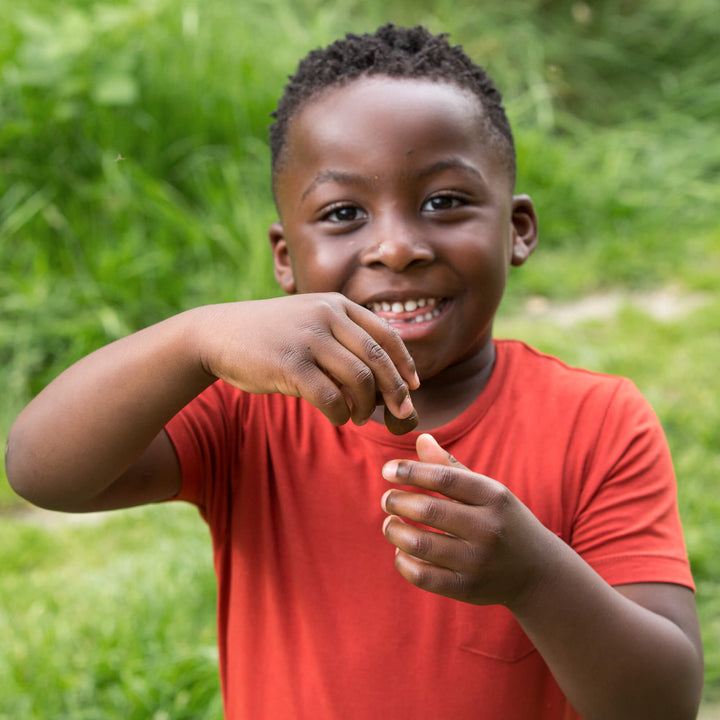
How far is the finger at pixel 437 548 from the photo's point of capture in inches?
48.2

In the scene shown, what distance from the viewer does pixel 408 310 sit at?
1.58 m

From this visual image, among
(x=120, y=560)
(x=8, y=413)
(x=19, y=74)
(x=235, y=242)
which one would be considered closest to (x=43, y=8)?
(x=19, y=74)

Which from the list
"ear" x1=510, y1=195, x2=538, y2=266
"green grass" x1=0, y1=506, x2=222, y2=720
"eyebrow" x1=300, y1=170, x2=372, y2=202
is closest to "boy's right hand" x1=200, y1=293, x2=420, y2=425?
"eyebrow" x1=300, y1=170, x2=372, y2=202

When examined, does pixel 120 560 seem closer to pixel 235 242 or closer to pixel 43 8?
pixel 235 242

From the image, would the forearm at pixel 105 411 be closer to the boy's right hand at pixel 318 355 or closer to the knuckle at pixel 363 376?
the boy's right hand at pixel 318 355

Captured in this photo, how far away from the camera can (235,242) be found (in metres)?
3.76

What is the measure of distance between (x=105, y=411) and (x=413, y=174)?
2.08 feet

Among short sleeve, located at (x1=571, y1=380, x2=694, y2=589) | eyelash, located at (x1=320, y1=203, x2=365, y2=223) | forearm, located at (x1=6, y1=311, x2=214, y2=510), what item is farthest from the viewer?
eyelash, located at (x1=320, y1=203, x2=365, y2=223)

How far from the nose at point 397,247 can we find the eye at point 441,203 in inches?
2.1

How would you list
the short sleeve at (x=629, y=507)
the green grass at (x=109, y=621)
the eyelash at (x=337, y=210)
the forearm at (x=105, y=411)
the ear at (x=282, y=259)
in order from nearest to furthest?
1. the forearm at (x=105, y=411)
2. the short sleeve at (x=629, y=507)
3. the eyelash at (x=337, y=210)
4. the ear at (x=282, y=259)
5. the green grass at (x=109, y=621)

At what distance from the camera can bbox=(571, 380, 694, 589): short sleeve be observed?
1.49 meters

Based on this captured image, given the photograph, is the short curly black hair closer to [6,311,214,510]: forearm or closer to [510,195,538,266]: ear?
[510,195,538,266]: ear

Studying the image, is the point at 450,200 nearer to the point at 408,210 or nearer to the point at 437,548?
the point at 408,210

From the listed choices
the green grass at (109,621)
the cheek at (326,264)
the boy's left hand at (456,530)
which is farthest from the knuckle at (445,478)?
the green grass at (109,621)
